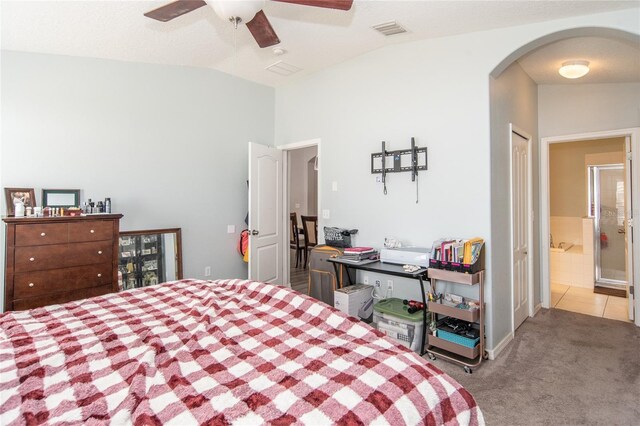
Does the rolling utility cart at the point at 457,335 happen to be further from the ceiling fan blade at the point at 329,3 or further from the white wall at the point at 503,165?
the ceiling fan blade at the point at 329,3

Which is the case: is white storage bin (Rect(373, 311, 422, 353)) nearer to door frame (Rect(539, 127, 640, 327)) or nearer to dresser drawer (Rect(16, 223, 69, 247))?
door frame (Rect(539, 127, 640, 327))

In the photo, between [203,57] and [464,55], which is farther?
[203,57]

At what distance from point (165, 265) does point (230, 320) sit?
2.53 metres

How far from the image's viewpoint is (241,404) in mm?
1009

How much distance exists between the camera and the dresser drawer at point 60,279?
8.57 ft

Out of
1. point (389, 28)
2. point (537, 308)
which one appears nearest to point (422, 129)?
point (389, 28)

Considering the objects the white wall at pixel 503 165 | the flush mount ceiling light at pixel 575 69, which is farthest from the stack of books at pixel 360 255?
the flush mount ceiling light at pixel 575 69

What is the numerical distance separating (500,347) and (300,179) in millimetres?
6129

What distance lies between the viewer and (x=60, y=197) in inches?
123

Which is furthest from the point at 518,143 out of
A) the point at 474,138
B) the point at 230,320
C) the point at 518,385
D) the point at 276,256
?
the point at 230,320

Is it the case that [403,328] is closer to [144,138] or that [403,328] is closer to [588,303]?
[588,303]

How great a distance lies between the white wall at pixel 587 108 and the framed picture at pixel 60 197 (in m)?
5.16

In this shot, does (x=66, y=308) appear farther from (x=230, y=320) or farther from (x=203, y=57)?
(x=203, y=57)

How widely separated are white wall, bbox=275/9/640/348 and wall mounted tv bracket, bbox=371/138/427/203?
0.22ft
